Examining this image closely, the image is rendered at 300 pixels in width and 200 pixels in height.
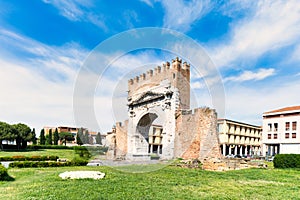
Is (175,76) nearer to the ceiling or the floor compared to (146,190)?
nearer to the ceiling

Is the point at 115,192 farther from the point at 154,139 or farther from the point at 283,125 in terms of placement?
the point at 154,139

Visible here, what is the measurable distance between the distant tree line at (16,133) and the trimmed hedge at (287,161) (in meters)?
32.5

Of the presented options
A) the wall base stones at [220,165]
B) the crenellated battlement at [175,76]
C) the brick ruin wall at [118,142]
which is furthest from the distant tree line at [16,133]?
the wall base stones at [220,165]

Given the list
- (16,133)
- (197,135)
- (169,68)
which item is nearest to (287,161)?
(197,135)

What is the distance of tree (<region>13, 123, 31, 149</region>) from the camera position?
117 ft

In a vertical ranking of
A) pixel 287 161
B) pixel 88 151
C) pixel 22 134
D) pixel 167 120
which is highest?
pixel 167 120

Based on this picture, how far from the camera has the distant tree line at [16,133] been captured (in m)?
32.9

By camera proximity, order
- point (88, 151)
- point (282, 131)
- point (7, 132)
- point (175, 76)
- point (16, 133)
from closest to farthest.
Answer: point (175, 76), point (88, 151), point (7, 132), point (282, 131), point (16, 133)

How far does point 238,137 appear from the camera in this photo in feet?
158

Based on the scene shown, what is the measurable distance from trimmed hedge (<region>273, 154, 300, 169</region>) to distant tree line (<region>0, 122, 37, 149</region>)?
32455 mm

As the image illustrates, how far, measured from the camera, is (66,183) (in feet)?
25.8

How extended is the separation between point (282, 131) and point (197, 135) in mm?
23964

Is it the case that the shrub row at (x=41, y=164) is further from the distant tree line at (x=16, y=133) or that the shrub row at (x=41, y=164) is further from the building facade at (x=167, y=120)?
the distant tree line at (x=16, y=133)

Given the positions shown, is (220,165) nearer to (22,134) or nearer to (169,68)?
(169,68)
